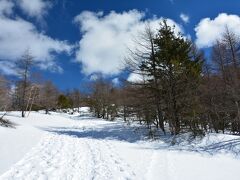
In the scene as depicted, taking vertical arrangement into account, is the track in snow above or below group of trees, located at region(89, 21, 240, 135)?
below

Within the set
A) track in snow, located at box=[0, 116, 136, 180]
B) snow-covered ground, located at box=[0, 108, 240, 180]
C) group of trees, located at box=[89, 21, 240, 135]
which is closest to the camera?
track in snow, located at box=[0, 116, 136, 180]

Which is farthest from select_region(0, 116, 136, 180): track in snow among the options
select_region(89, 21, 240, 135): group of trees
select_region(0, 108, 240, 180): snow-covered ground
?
select_region(89, 21, 240, 135): group of trees

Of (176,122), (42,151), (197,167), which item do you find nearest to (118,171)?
(197,167)

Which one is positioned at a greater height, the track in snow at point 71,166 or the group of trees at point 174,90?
the group of trees at point 174,90

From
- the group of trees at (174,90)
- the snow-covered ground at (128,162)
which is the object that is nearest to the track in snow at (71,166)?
the snow-covered ground at (128,162)

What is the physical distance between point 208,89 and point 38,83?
25438 millimetres

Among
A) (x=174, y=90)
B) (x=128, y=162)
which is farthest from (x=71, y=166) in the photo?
(x=174, y=90)

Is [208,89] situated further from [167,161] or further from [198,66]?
[167,161]

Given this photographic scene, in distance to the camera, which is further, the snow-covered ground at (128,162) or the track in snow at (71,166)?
the snow-covered ground at (128,162)

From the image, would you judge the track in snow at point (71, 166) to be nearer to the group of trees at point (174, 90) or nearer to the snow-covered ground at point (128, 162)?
→ the snow-covered ground at point (128, 162)

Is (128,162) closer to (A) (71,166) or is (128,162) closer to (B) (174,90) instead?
(A) (71,166)

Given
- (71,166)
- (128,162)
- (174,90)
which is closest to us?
(71,166)

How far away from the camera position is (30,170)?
7.40 m

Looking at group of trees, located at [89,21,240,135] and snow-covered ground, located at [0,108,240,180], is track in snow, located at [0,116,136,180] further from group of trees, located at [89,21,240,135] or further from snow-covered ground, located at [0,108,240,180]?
group of trees, located at [89,21,240,135]
